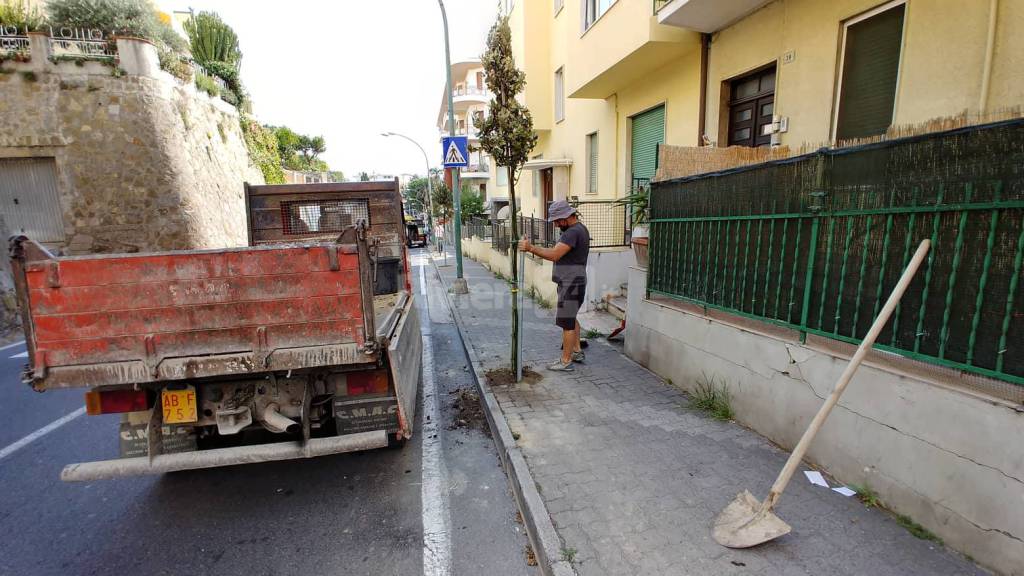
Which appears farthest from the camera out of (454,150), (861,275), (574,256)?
(454,150)

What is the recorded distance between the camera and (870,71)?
4980 mm

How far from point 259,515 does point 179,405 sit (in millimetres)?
979

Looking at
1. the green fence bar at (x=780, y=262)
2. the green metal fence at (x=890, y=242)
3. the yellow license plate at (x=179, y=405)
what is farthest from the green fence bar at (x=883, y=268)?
the yellow license plate at (x=179, y=405)

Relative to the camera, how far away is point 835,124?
5328 mm

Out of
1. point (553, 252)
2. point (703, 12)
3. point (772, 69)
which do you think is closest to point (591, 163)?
point (703, 12)

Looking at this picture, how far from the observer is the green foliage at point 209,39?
693 inches

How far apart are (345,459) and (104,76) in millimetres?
15160

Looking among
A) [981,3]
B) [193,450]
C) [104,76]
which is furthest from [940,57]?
[104,76]

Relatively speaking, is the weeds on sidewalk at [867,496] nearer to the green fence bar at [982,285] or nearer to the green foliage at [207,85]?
the green fence bar at [982,285]

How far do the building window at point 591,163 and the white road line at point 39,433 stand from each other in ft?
36.7

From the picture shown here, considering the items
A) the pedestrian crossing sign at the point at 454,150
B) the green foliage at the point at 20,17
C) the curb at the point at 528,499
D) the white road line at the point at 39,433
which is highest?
the green foliage at the point at 20,17

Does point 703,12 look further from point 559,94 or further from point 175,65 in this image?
point 175,65

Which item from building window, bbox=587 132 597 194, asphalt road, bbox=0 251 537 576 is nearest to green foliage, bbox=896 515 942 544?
asphalt road, bbox=0 251 537 576

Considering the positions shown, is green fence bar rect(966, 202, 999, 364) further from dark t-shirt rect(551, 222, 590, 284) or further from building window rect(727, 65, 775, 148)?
building window rect(727, 65, 775, 148)
